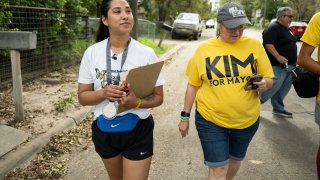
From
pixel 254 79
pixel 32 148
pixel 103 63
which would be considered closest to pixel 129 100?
pixel 103 63

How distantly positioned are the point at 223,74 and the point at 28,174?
8.21ft

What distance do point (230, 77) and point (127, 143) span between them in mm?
970

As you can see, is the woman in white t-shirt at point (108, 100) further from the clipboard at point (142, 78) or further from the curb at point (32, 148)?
the curb at point (32, 148)

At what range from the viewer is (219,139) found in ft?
10.1

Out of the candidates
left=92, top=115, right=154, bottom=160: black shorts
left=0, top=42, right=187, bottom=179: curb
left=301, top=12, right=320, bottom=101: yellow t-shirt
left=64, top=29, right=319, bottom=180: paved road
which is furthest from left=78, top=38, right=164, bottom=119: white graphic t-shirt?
left=0, top=42, right=187, bottom=179: curb

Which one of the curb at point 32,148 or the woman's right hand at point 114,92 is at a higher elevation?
the woman's right hand at point 114,92

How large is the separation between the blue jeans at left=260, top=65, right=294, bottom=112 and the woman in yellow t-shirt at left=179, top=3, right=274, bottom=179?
10.9 feet

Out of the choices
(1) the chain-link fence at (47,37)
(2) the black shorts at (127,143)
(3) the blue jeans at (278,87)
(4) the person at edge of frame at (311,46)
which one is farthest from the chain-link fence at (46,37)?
(4) the person at edge of frame at (311,46)

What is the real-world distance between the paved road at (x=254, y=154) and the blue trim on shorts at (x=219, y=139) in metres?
1.14

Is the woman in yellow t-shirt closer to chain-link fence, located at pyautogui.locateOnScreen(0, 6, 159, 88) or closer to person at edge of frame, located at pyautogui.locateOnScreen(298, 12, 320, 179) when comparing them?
person at edge of frame, located at pyautogui.locateOnScreen(298, 12, 320, 179)

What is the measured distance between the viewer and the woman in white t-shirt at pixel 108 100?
8.60 ft

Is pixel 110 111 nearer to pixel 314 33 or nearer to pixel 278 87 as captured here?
pixel 314 33

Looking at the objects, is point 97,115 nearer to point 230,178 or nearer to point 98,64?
point 98,64

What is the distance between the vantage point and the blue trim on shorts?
3.07m
